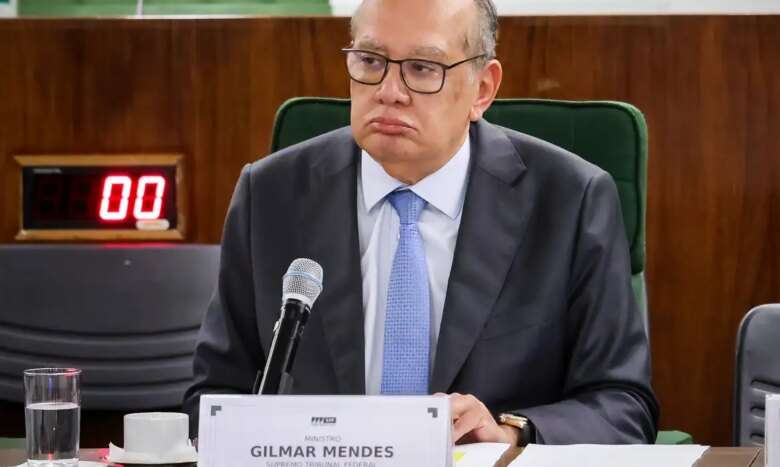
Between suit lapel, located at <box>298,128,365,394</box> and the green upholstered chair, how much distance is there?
6.4 inches

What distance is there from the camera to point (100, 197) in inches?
122

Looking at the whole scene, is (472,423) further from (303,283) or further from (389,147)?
(389,147)

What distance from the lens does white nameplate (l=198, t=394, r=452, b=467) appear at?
1.34 m

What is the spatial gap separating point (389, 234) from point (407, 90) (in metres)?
0.25

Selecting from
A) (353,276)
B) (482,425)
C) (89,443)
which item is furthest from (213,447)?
(89,443)

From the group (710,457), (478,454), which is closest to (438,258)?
(478,454)

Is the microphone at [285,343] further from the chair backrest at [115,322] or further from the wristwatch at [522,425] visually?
the chair backrest at [115,322]

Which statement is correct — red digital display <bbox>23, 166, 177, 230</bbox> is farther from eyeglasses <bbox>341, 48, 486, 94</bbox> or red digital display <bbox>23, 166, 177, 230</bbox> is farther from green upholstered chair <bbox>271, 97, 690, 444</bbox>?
eyeglasses <bbox>341, 48, 486, 94</bbox>

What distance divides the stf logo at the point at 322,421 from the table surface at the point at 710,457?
304 mm

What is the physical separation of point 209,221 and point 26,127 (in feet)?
1.60

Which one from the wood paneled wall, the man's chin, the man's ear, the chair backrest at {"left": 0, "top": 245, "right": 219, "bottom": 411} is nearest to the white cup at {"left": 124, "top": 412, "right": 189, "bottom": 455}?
the man's chin

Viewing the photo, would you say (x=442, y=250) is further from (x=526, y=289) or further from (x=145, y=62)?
(x=145, y=62)

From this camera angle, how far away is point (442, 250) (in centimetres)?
217

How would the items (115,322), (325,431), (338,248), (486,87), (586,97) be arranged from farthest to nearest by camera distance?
1. (586,97)
2. (115,322)
3. (486,87)
4. (338,248)
5. (325,431)
